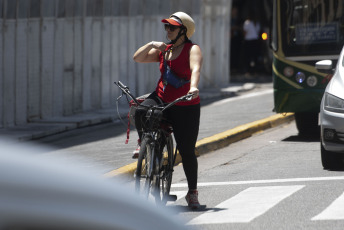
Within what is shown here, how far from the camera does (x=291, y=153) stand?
37.2 ft

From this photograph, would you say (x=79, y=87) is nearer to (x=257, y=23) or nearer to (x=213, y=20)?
(x=213, y=20)

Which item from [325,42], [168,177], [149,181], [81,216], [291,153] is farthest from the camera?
[325,42]

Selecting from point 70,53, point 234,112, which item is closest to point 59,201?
point 70,53

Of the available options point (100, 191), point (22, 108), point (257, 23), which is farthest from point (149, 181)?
point (257, 23)

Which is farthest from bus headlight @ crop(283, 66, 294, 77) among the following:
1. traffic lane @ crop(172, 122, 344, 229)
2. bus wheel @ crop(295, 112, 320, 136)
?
traffic lane @ crop(172, 122, 344, 229)

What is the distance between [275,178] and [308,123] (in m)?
4.19

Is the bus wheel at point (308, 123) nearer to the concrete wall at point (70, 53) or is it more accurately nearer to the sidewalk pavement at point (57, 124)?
the sidewalk pavement at point (57, 124)

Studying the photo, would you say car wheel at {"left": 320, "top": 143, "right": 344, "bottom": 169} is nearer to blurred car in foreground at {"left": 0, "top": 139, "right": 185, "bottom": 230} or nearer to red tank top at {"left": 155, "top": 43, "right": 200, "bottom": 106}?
red tank top at {"left": 155, "top": 43, "right": 200, "bottom": 106}

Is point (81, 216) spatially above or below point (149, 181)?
above

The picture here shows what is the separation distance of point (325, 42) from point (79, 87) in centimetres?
496

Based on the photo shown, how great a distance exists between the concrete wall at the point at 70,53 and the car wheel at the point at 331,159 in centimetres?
599

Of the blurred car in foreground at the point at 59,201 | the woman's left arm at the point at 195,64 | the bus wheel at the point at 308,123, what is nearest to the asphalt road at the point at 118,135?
the bus wheel at the point at 308,123

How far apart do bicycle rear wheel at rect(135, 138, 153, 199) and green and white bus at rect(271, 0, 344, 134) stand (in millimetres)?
6094

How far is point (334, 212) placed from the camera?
7172 mm
